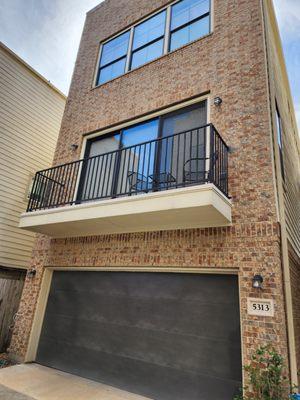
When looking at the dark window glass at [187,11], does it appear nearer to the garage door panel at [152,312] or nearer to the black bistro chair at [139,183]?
the black bistro chair at [139,183]

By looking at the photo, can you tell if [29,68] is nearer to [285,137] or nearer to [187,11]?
[187,11]

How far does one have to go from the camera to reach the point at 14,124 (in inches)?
356

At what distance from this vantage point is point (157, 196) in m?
4.39

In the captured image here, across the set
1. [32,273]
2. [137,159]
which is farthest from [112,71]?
[32,273]

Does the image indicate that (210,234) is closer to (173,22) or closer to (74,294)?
(74,294)

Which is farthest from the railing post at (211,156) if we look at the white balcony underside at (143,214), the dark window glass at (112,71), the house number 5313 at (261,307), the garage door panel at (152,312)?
the dark window glass at (112,71)

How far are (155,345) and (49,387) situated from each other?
2.00 m

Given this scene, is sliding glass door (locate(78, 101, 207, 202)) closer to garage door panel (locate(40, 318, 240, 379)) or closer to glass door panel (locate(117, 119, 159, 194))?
glass door panel (locate(117, 119, 159, 194))

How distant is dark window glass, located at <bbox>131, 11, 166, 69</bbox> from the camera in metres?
7.25

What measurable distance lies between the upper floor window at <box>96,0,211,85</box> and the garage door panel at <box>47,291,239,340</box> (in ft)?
19.7

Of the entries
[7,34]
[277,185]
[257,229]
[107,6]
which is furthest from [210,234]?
[7,34]

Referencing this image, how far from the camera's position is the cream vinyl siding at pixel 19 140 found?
331 inches

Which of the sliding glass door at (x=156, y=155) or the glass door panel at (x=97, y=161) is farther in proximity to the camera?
the glass door panel at (x=97, y=161)

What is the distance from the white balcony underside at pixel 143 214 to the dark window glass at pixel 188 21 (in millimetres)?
4503
